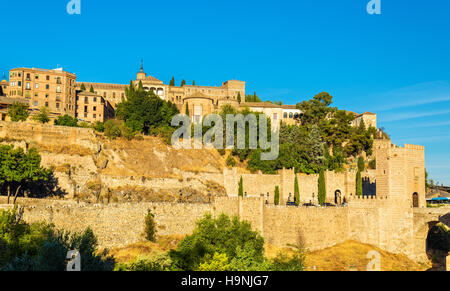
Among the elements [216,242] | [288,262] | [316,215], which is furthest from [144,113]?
[288,262]

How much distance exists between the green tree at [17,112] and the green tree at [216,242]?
2991cm

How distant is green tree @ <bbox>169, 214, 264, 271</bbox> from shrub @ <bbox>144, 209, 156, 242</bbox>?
355cm

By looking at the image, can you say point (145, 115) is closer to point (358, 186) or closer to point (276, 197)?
point (276, 197)

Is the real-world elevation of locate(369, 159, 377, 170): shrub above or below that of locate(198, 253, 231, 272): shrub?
above

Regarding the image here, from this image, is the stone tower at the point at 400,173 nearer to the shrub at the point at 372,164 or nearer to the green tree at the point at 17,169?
the shrub at the point at 372,164

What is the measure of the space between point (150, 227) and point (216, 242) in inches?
243

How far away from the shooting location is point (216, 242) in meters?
40.7

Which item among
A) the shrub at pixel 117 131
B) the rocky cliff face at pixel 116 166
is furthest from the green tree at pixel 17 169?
the shrub at pixel 117 131

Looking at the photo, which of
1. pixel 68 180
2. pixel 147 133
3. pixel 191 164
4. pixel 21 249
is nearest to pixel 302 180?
pixel 191 164

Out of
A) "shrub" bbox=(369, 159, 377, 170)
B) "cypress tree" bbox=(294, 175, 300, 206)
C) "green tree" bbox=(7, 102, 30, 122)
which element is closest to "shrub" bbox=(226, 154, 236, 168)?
"cypress tree" bbox=(294, 175, 300, 206)

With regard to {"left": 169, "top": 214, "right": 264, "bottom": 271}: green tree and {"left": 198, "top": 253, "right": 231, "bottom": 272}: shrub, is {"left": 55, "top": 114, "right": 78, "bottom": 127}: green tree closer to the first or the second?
{"left": 169, "top": 214, "right": 264, "bottom": 271}: green tree

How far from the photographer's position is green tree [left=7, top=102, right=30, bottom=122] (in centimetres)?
6184

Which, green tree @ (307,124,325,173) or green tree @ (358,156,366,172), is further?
green tree @ (358,156,366,172)

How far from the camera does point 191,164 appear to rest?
62.4 m
